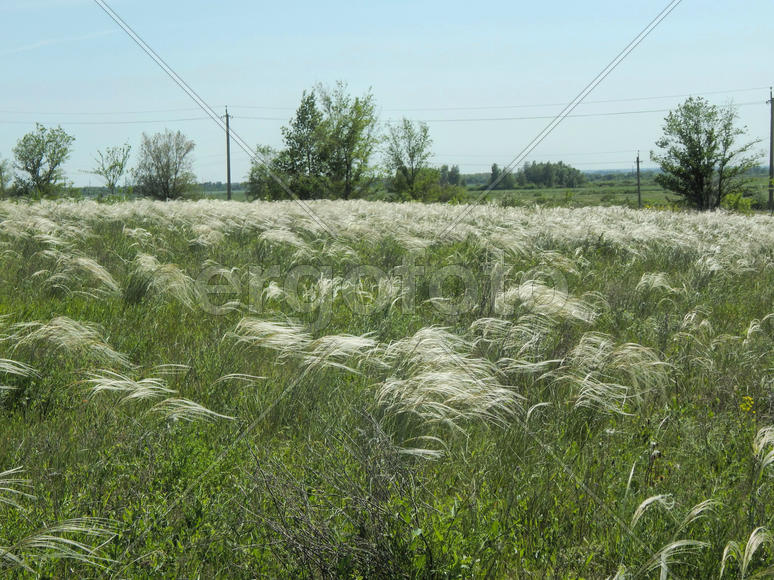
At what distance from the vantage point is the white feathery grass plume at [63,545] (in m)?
1.72

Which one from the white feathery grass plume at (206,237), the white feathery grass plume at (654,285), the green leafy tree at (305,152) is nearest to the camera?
the white feathery grass plume at (654,285)

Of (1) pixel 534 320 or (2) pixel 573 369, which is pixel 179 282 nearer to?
(1) pixel 534 320

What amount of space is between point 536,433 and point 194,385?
187 centimetres

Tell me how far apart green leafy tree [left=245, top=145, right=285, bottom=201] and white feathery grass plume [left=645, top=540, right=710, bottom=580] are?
155 ft

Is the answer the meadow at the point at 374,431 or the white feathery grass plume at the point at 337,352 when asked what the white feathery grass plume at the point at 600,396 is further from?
the white feathery grass plume at the point at 337,352

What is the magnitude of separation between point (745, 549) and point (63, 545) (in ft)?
7.18

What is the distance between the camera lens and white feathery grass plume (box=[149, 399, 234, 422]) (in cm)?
276

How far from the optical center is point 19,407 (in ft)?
9.70

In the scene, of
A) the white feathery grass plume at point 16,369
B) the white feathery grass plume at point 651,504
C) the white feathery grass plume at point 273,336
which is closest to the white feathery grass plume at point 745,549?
the white feathery grass plume at point 651,504

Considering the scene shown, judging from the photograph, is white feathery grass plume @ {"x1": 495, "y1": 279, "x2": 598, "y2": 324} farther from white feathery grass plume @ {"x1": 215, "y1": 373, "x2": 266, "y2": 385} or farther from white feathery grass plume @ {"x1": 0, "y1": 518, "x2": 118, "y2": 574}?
white feathery grass plume @ {"x1": 0, "y1": 518, "x2": 118, "y2": 574}

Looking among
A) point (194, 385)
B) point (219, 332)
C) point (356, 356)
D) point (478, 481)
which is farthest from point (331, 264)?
point (478, 481)

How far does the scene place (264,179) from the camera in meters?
62.2

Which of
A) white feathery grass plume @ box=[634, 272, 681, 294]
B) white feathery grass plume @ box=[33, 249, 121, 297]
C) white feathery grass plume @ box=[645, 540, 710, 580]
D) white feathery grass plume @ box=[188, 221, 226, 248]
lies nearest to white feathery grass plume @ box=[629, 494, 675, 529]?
white feathery grass plume @ box=[645, 540, 710, 580]

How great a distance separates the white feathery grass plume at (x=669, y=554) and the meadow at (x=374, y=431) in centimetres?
1
